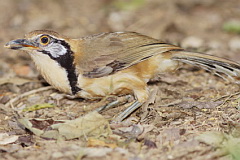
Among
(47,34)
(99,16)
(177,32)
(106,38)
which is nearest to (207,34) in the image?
(177,32)

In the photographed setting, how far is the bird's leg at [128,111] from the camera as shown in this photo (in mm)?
5505

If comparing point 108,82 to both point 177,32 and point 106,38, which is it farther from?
point 177,32

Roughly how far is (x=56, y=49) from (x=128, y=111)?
1343mm

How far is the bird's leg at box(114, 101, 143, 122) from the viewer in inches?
217

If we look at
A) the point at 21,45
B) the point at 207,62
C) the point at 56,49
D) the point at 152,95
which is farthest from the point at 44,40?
the point at 207,62

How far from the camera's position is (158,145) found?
15.3ft

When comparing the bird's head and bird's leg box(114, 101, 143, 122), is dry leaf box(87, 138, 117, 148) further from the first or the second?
the bird's head

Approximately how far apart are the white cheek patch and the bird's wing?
0.79 feet

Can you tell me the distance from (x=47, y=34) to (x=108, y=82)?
1.09 meters

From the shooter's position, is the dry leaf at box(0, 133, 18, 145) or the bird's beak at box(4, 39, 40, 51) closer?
the dry leaf at box(0, 133, 18, 145)

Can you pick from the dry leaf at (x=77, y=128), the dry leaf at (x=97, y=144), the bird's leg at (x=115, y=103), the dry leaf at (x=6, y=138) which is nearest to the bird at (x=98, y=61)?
the bird's leg at (x=115, y=103)

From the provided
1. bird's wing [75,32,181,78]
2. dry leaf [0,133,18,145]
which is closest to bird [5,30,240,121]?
bird's wing [75,32,181,78]

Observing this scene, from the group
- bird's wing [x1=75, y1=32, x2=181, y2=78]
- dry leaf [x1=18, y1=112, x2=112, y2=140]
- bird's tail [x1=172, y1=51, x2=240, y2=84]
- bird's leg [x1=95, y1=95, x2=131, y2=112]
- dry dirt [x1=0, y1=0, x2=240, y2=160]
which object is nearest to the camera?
dry dirt [x1=0, y1=0, x2=240, y2=160]

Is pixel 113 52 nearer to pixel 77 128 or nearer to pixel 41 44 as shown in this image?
pixel 41 44
